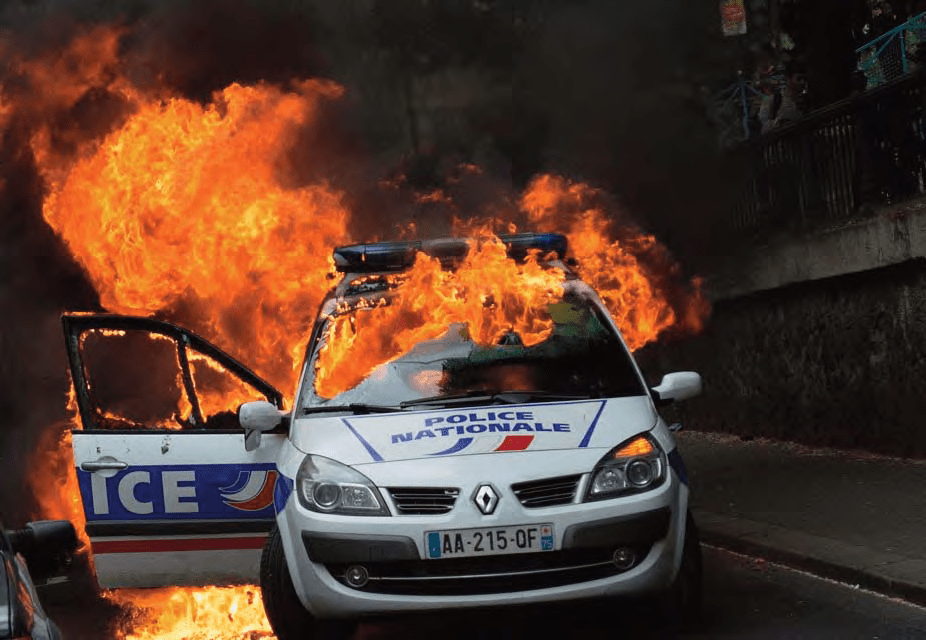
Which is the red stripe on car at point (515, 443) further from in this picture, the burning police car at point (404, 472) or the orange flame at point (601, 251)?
the orange flame at point (601, 251)

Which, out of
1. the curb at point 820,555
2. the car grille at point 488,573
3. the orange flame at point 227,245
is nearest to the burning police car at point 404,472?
the car grille at point 488,573

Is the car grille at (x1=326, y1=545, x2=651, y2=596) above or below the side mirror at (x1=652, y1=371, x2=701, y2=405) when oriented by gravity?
below

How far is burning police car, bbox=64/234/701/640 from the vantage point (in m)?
5.57

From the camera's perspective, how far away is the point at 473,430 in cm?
589

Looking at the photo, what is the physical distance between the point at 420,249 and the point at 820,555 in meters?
2.94

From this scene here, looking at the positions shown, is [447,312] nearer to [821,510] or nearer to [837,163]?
[821,510]

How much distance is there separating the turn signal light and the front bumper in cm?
20

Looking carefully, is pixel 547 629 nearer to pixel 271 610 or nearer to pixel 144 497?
pixel 271 610

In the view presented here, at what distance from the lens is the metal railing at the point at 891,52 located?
13602 millimetres

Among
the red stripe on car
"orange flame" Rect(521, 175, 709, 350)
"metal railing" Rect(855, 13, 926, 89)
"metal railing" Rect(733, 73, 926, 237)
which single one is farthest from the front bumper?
"metal railing" Rect(855, 13, 926, 89)

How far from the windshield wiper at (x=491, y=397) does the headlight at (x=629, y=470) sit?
1.72 feet

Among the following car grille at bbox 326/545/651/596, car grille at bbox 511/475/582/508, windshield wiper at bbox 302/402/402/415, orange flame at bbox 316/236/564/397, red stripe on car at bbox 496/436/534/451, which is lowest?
car grille at bbox 326/545/651/596

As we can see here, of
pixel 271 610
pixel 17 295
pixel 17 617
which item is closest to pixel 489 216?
pixel 17 295

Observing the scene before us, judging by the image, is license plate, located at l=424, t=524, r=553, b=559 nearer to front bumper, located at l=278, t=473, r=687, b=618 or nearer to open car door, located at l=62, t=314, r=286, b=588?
front bumper, located at l=278, t=473, r=687, b=618
